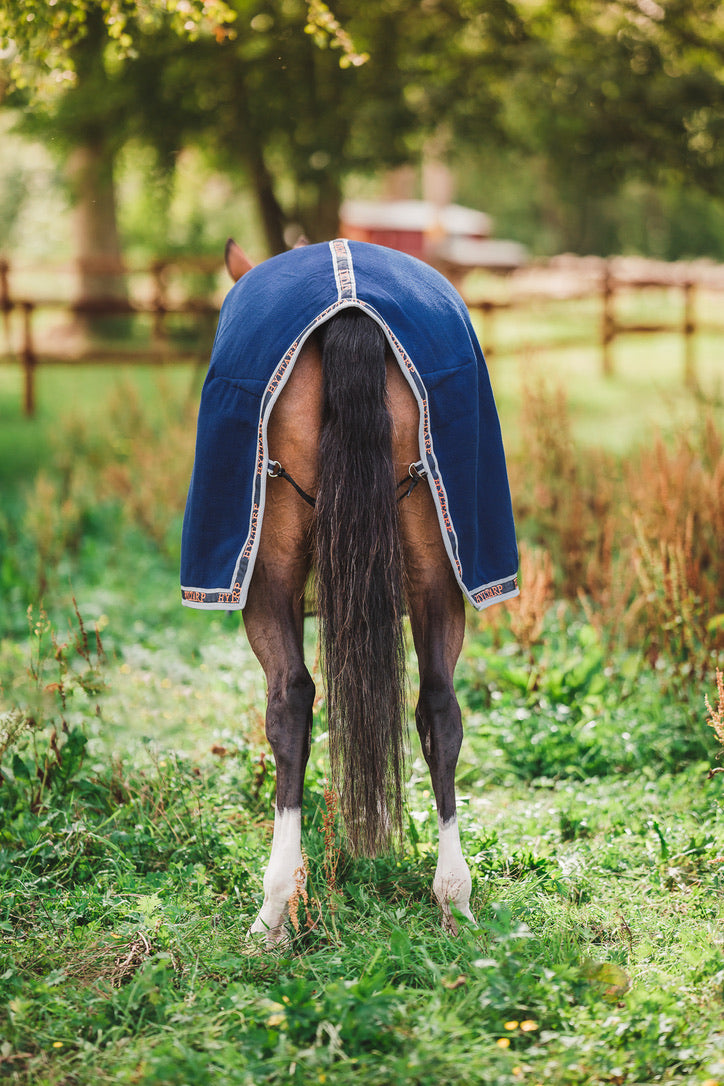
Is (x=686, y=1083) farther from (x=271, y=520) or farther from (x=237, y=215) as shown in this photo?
(x=237, y=215)

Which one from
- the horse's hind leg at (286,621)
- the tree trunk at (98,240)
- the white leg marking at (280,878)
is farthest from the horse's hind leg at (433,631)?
the tree trunk at (98,240)

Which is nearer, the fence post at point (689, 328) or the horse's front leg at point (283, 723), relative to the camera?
the horse's front leg at point (283, 723)

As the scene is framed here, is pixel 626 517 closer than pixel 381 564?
No

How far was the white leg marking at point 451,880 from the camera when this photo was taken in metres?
2.63

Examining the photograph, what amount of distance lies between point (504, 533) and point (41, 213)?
37.3 meters

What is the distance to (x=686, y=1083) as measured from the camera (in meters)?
2.03

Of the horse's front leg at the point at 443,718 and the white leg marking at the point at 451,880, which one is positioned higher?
the horse's front leg at the point at 443,718

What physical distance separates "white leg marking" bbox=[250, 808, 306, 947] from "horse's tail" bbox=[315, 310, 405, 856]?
16cm

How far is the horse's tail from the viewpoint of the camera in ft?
8.41

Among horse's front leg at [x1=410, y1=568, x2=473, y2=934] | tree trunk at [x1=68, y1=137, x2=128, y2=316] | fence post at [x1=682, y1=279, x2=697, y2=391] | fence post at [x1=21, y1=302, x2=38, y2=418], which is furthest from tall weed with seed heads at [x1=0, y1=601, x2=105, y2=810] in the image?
tree trunk at [x1=68, y1=137, x2=128, y2=316]

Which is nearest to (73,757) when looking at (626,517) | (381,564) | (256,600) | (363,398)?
(256,600)

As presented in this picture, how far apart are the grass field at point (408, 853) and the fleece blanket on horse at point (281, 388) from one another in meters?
0.85

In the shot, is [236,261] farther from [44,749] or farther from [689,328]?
[689,328]

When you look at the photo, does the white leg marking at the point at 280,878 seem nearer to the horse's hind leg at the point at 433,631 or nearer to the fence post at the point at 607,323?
the horse's hind leg at the point at 433,631
